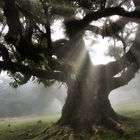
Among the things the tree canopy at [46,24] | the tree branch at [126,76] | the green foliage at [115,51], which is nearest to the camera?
the tree canopy at [46,24]

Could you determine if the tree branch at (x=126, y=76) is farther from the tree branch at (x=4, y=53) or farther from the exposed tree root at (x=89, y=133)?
the tree branch at (x=4, y=53)

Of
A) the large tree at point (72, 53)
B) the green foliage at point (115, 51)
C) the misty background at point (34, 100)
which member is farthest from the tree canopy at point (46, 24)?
the misty background at point (34, 100)

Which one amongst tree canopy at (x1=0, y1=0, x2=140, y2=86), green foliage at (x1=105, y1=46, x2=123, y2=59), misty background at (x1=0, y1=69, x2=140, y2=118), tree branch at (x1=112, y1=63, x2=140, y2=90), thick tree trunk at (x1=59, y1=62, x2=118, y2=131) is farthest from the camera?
misty background at (x1=0, y1=69, x2=140, y2=118)

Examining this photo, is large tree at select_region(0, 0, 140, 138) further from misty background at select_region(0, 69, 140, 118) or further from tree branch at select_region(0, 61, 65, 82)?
misty background at select_region(0, 69, 140, 118)

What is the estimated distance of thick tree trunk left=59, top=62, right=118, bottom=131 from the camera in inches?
955

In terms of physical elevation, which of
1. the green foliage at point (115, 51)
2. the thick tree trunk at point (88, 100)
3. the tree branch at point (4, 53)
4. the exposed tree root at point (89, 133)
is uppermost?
the green foliage at point (115, 51)

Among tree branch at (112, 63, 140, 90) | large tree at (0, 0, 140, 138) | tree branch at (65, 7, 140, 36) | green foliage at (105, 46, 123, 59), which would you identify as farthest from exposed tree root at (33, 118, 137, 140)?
green foliage at (105, 46, 123, 59)

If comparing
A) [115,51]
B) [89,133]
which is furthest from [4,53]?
[115,51]

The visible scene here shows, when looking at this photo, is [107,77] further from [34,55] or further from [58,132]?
[34,55]

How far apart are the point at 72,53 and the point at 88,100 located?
151 inches

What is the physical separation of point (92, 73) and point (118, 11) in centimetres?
874

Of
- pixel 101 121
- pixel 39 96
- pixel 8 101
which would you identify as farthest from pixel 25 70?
pixel 8 101

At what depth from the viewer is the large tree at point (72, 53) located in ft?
60.4

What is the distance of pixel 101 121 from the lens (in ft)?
79.2
